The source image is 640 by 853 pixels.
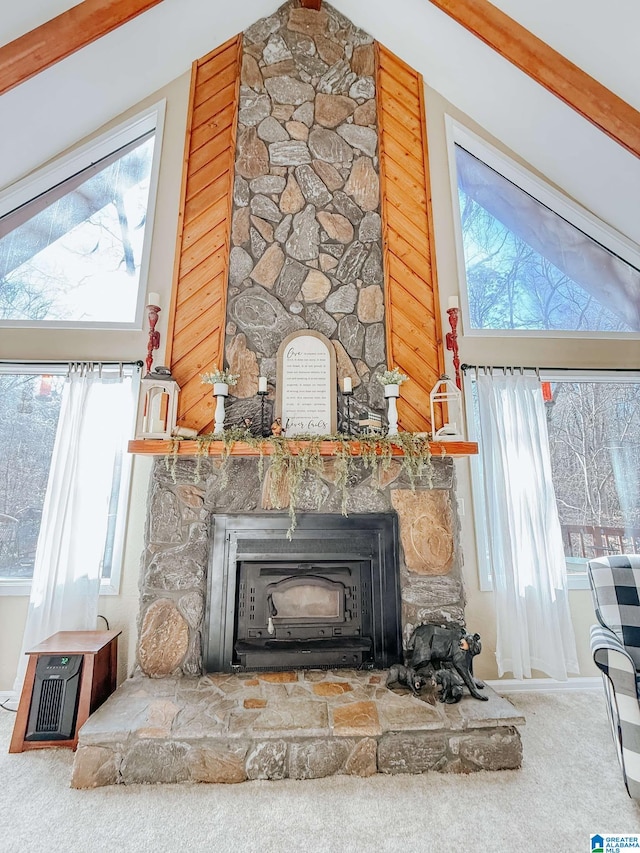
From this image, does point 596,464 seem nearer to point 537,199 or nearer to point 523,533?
point 523,533

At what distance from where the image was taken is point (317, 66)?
3.56 meters

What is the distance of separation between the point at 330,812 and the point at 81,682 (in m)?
1.44

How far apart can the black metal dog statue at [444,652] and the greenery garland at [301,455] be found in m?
0.88

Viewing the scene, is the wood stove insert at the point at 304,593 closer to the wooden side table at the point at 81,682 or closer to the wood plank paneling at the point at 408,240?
the wooden side table at the point at 81,682

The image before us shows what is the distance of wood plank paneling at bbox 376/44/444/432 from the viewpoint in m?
3.02

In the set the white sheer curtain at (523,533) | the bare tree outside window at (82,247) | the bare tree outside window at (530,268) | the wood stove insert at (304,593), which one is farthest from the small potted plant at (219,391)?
the bare tree outside window at (530,268)

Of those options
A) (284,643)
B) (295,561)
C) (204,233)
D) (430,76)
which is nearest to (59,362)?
(204,233)

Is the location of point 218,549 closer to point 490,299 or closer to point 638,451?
point 490,299

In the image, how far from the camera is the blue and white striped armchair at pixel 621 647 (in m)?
1.72

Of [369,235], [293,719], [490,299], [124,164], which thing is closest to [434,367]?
Result: [490,299]

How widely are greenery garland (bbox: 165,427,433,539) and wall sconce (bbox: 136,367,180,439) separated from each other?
0.17m

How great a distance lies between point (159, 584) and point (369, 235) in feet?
9.77

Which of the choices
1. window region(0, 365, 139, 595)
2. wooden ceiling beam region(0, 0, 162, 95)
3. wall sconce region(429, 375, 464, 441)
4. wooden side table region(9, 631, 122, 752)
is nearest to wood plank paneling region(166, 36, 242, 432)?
window region(0, 365, 139, 595)

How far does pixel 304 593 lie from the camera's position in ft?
8.89
